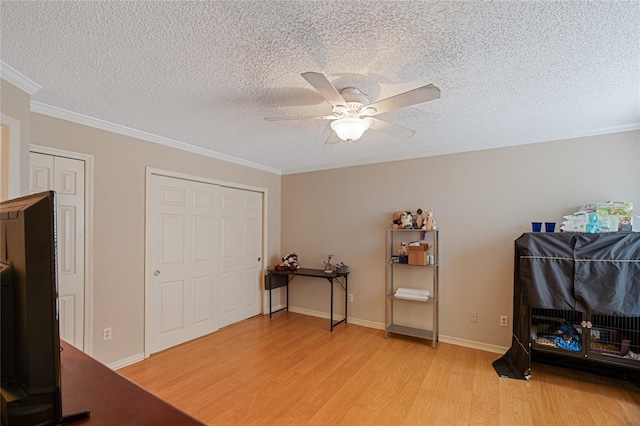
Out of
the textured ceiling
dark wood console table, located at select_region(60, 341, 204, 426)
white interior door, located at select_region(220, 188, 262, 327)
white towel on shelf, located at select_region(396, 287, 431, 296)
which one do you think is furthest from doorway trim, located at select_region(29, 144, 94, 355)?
white towel on shelf, located at select_region(396, 287, 431, 296)

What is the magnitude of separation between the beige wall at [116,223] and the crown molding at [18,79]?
0.52 m

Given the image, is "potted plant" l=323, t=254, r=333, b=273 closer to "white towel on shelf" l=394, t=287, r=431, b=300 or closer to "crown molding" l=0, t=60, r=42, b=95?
"white towel on shelf" l=394, t=287, r=431, b=300

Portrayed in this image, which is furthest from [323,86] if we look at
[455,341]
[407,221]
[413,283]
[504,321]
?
[455,341]

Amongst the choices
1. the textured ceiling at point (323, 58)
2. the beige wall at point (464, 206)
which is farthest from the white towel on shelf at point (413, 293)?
the textured ceiling at point (323, 58)

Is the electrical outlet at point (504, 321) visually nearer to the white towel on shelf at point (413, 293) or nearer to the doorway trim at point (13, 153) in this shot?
the white towel on shelf at point (413, 293)

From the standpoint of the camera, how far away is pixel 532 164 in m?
3.25

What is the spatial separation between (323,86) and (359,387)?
246 centimetres

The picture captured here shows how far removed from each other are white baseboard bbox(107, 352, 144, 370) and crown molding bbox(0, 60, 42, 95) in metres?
2.43

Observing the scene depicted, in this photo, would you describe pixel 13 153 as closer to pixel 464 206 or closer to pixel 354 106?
pixel 354 106

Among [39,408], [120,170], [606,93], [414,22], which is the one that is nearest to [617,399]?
[606,93]

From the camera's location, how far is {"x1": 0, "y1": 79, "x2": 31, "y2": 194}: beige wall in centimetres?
185

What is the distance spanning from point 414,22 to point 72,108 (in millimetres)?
2725

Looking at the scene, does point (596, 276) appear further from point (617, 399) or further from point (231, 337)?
point (231, 337)

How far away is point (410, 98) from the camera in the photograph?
1.74 m
